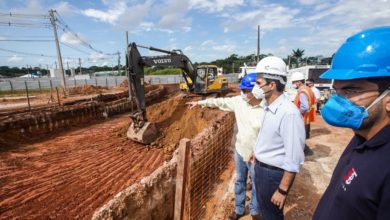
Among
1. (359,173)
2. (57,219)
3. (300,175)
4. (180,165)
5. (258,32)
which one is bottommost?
(57,219)

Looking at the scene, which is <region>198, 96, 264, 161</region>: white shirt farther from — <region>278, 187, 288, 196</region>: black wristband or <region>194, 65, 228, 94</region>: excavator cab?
<region>194, 65, 228, 94</region>: excavator cab

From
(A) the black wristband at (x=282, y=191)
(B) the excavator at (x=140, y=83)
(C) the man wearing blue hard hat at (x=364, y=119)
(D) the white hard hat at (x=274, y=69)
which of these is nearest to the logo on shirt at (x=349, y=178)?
(C) the man wearing blue hard hat at (x=364, y=119)

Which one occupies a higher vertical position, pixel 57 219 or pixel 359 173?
pixel 359 173

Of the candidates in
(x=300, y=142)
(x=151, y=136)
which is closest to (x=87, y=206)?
(x=151, y=136)

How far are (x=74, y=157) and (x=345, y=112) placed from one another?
732 cm

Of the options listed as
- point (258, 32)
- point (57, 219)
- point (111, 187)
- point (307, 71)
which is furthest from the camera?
point (258, 32)

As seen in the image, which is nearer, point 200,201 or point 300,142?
point 300,142

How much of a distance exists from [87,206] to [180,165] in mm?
2973

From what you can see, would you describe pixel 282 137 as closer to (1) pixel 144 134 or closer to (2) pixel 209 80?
(1) pixel 144 134

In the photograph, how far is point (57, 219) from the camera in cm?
407

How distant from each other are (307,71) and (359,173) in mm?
12232

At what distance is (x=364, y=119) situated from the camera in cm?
112

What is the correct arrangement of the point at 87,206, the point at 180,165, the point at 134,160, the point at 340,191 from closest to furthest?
the point at 340,191
the point at 180,165
the point at 87,206
the point at 134,160

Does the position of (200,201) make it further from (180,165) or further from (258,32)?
(258,32)
